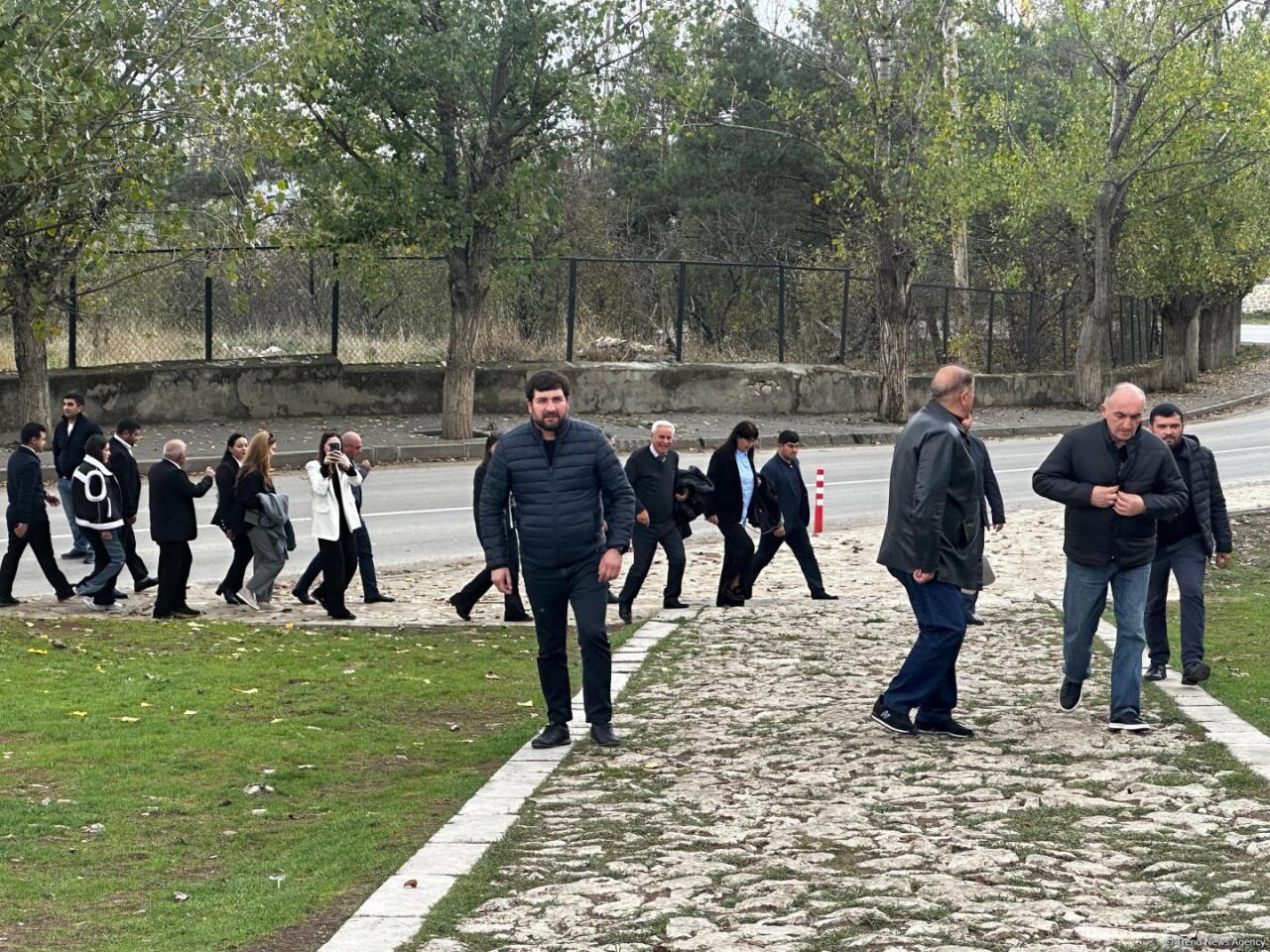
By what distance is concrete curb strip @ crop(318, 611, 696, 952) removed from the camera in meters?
5.59

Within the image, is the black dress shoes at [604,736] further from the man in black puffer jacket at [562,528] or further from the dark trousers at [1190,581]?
the dark trousers at [1190,581]

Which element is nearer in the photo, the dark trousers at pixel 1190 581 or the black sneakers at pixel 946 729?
the black sneakers at pixel 946 729

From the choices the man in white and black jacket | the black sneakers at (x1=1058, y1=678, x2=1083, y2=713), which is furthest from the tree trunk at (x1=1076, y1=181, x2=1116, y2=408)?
the black sneakers at (x1=1058, y1=678, x2=1083, y2=713)

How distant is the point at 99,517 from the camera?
14.8 metres

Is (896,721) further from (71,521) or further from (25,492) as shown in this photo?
(71,521)

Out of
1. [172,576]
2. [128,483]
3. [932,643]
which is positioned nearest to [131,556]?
[128,483]

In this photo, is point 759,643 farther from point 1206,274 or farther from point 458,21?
point 1206,274

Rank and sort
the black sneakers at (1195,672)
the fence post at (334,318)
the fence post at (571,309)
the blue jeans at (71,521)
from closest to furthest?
the black sneakers at (1195,672) → the blue jeans at (71,521) → the fence post at (334,318) → the fence post at (571,309)

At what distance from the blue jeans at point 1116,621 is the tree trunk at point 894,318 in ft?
84.3

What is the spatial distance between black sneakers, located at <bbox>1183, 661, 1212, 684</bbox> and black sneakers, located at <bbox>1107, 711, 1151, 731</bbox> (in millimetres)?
1662

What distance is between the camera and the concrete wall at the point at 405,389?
94.7ft

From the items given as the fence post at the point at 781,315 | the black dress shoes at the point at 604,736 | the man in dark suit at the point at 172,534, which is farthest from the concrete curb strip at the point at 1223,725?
the fence post at the point at 781,315

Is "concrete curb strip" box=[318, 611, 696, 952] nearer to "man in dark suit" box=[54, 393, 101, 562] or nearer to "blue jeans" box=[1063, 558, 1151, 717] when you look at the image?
"blue jeans" box=[1063, 558, 1151, 717]

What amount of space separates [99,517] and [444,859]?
9.17 metres
